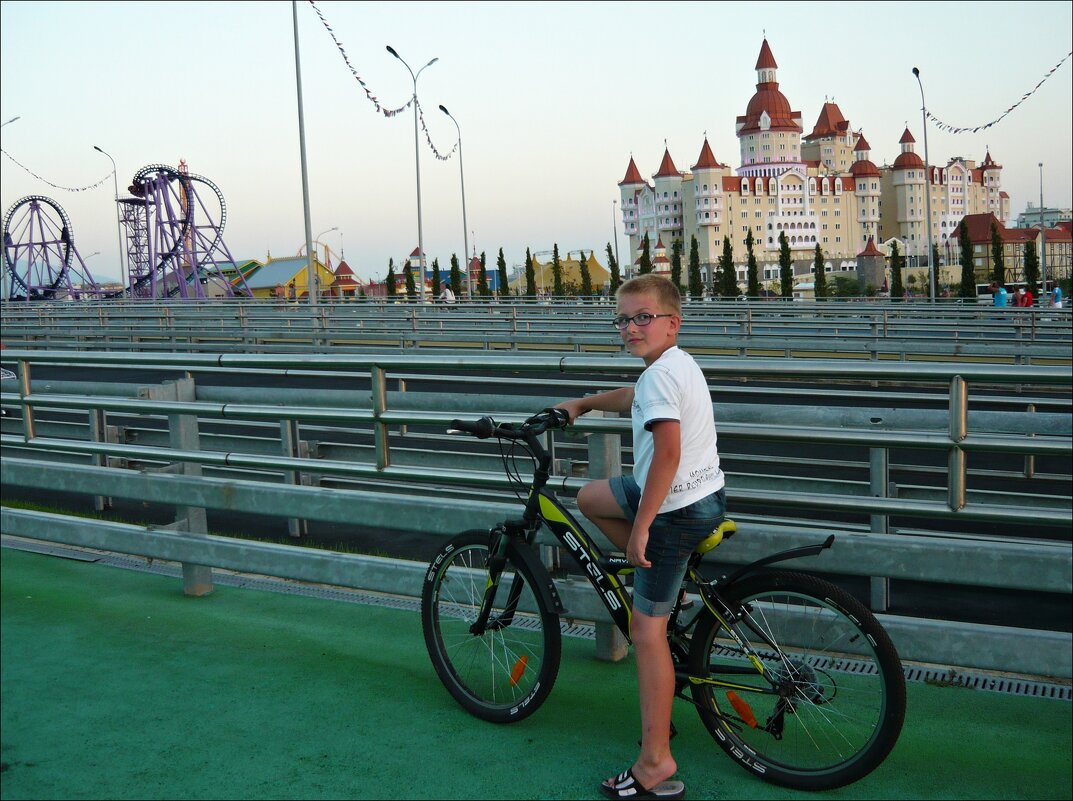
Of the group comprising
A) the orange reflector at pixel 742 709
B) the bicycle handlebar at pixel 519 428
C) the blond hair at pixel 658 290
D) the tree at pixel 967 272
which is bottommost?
the orange reflector at pixel 742 709

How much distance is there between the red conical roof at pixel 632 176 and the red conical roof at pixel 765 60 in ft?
77.9

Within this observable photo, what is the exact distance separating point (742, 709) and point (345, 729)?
1589 mm

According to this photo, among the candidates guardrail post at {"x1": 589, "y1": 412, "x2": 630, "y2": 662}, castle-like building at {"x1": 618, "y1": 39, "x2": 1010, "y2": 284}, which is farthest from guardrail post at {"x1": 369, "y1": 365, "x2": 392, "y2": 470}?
castle-like building at {"x1": 618, "y1": 39, "x2": 1010, "y2": 284}

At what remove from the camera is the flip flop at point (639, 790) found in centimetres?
377

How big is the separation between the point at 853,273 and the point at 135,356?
167041mm

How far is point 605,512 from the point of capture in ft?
13.6

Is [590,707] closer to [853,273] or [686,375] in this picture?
[686,375]

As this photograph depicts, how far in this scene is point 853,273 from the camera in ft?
543

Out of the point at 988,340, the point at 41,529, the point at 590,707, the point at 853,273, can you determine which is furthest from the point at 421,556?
the point at 853,273

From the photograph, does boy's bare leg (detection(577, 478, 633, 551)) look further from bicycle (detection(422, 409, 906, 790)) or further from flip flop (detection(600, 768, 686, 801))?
flip flop (detection(600, 768, 686, 801))

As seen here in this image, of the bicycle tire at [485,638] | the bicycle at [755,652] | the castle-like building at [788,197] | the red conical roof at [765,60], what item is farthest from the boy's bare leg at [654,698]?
the red conical roof at [765,60]

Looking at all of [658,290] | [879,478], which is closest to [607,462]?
[658,290]

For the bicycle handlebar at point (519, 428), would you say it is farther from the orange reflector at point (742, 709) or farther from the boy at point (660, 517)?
the orange reflector at point (742, 709)

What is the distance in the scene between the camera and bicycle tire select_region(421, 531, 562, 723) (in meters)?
4.38
